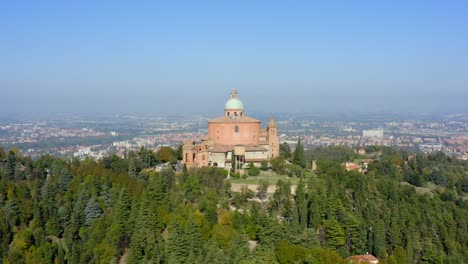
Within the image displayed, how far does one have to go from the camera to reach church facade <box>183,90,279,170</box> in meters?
51.4

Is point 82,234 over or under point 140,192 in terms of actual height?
under

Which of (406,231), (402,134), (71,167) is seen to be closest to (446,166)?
(406,231)

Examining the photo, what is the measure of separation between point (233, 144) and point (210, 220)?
1681cm

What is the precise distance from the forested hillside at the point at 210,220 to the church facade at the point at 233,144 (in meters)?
3.79

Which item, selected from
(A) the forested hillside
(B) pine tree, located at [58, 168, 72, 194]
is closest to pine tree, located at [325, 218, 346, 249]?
(A) the forested hillside

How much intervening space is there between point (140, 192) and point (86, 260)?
306 inches

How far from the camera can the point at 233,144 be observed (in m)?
54.5

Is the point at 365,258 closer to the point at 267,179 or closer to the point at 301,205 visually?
the point at 301,205

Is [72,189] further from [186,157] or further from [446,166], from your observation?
[446,166]

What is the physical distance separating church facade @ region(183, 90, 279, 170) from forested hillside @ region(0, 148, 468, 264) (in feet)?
12.5

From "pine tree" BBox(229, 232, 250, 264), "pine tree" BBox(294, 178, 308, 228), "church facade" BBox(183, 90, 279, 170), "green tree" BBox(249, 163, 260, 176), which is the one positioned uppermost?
"church facade" BBox(183, 90, 279, 170)

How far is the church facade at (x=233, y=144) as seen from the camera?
51.4 metres

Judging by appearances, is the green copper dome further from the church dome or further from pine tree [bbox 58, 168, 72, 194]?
pine tree [bbox 58, 168, 72, 194]

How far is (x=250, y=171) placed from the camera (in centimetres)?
4941
